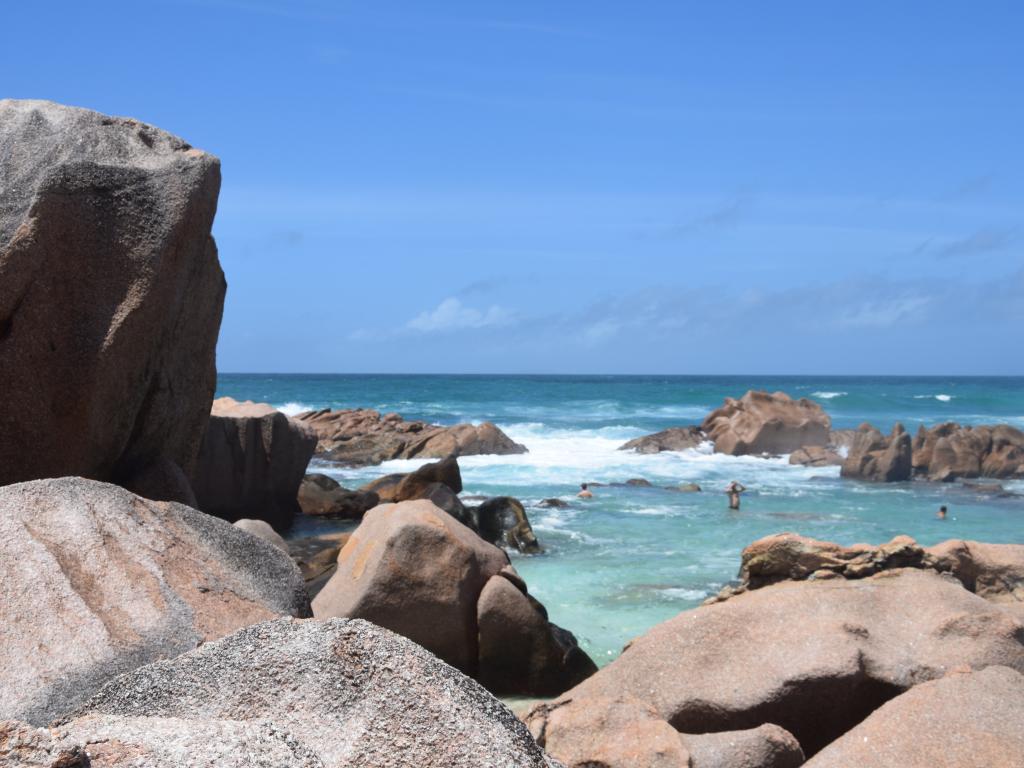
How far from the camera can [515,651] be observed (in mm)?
7809

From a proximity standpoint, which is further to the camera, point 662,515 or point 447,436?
point 447,436

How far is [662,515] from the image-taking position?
17.4m

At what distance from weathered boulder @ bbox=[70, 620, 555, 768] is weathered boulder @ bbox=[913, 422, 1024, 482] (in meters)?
24.0

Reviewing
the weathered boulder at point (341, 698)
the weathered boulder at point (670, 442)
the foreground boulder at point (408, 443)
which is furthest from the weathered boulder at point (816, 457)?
the weathered boulder at point (341, 698)

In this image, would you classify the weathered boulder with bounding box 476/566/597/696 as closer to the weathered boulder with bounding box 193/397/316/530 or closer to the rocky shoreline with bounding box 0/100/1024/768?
the rocky shoreline with bounding box 0/100/1024/768

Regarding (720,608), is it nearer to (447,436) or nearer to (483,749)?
(483,749)

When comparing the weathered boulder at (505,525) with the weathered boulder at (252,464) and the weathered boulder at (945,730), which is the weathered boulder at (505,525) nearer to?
the weathered boulder at (252,464)

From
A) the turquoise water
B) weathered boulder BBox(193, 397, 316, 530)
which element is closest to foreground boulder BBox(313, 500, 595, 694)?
the turquoise water

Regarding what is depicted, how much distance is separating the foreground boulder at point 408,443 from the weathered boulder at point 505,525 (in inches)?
532

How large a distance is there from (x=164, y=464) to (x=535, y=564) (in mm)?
6144

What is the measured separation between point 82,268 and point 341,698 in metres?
5.47

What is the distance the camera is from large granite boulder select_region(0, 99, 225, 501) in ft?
21.6

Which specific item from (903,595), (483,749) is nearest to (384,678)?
(483,749)

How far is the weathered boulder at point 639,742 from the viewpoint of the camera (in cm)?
456
